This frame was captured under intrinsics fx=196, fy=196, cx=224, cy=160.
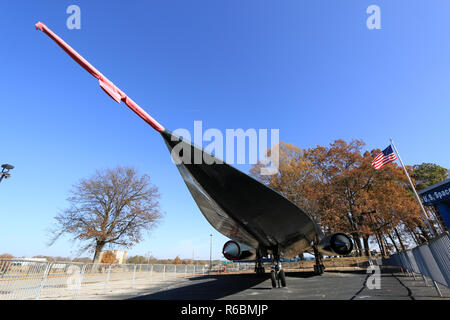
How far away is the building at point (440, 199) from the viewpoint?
44.3ft

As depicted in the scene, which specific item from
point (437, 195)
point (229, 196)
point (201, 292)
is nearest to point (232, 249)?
point (201, 292)

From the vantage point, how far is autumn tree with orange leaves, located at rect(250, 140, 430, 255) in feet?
61.0

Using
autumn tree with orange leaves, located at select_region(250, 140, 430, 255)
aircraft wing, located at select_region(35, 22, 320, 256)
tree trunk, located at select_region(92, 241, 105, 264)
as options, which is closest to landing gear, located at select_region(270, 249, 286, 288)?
aircraft wing, located at select_region(35, 22, 320, 256)

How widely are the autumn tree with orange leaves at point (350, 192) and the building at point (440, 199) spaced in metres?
2.59

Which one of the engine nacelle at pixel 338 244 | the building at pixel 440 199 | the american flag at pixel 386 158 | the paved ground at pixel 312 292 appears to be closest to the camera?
the paved ground at pixel 312 292

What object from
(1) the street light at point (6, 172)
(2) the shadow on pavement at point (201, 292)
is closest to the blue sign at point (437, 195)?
(2) the shadow on pavement at point (201, 292)

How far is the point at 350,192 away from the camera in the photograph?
68.2ft

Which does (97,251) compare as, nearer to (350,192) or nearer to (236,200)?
(236,200)

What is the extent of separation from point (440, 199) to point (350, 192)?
23.8ft

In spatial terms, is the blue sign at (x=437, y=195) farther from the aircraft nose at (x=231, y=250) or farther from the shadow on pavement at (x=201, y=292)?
the aircraft nose at (x=231, y=250)

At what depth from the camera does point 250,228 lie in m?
4.91

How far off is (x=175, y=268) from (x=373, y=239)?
79.6 feet

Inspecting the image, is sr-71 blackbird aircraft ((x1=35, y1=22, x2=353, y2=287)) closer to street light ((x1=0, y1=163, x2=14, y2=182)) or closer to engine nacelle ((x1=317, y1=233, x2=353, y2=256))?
engine nacelle ((x1=317, y1=233, x2=353, y2=256))

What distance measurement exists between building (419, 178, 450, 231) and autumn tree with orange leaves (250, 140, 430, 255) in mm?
2590
